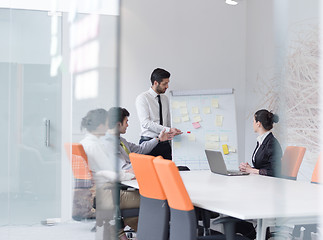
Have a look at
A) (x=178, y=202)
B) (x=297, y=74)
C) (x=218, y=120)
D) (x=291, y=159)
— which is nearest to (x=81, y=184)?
(x=178, y=202)

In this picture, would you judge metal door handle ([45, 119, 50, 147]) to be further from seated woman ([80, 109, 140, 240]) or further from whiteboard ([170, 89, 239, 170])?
whiteboard ([170, 89, 239, 170])

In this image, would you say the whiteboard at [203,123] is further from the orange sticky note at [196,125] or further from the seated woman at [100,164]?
the seated woman at [100,164]

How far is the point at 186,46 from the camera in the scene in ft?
20.6

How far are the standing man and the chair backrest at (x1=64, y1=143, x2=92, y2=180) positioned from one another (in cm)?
314

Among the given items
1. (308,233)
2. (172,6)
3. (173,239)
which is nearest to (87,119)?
(173,239)

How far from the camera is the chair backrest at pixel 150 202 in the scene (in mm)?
2795

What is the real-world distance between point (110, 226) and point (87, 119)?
466 mm

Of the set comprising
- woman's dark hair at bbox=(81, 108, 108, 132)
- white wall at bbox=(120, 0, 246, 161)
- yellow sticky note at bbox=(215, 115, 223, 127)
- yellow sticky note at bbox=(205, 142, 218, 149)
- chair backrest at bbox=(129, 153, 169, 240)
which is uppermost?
white wall at bbox=(120, 0, 246, 161)

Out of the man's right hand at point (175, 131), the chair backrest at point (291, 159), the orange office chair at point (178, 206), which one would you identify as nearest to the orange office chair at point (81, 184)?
the orange office chair at point (178, 206)

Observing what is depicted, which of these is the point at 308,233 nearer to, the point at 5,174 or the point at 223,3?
the point at 5,174

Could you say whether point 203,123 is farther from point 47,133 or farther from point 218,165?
point 47,133

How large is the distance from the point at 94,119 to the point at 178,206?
0.79 meters

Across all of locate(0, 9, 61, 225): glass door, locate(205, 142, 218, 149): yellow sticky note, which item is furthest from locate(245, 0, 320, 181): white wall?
locate(205, 142, 218, 149): yellow sticky note

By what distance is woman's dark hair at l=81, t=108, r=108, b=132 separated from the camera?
74.9 inches
